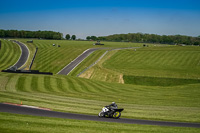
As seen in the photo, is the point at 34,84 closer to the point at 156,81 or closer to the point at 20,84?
the point at 20,84

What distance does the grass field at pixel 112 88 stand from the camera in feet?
69.2

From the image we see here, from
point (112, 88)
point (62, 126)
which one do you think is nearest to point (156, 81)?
point (112, 88)

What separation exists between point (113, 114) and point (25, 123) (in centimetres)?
955

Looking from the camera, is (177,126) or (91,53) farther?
(91,53)

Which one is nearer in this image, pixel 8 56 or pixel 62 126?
pixel 62 126

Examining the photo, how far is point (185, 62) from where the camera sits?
88375 millimetres

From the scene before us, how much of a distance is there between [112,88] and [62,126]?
103 feet

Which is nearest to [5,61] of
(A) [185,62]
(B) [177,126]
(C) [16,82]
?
→ (C) [16,82]

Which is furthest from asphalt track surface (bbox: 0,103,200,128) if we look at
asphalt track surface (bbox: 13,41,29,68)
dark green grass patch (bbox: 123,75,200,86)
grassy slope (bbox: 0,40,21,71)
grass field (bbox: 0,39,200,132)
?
asphalt track surface (bbox: 13,41,29,68)

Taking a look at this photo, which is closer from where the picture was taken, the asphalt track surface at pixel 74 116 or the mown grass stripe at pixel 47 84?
the asphalt track surface at pixel 74 116

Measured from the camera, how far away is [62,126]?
18844mm

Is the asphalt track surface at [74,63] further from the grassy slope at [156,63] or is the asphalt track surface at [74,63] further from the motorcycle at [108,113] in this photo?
the motorcycle at [108,113]

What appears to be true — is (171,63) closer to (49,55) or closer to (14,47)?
(49,55)

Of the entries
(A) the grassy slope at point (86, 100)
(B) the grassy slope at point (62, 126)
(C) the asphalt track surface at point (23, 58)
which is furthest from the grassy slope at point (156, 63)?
(B) the grassy slope at point (62, 126)
